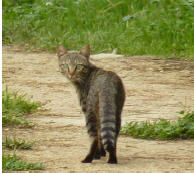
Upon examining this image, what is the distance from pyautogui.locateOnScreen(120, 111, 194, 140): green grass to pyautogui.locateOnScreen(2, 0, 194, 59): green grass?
4.78m

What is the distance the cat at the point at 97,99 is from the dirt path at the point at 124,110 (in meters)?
0.19

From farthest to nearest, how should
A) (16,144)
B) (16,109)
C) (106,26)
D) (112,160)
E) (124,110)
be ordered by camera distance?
(106,26), (124,110), (16,109), (16,144), (112,160)

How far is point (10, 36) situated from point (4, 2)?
81.5 inches

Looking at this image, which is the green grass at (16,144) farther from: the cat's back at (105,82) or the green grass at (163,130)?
the green grass at (163,130)

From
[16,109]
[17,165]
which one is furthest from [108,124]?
[16,109]

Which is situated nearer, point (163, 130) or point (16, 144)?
point (16, 144)

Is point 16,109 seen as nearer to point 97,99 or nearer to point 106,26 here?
point 97,99

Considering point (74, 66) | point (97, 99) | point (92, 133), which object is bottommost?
point (92, 133)

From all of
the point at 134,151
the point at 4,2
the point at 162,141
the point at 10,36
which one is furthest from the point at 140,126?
the point at 4,2

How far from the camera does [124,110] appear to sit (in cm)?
852

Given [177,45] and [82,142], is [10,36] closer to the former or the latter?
[177,45]

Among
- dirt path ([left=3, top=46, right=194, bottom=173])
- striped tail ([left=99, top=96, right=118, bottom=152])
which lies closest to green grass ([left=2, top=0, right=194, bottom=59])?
dirt path ([left=3, top=46, right=194, bottom=173])

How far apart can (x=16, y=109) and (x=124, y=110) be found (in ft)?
4.52

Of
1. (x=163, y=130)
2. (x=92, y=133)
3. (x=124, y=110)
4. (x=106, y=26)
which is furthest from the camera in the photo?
(x=106, y=26)
